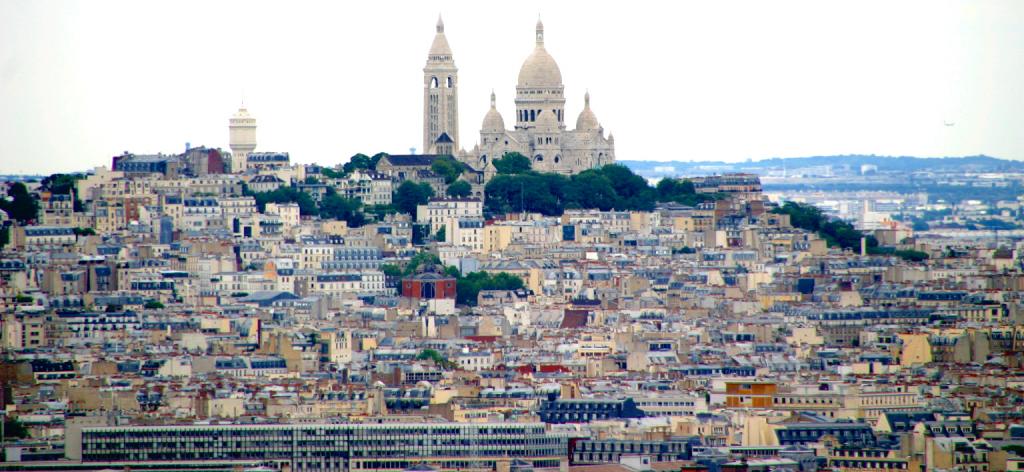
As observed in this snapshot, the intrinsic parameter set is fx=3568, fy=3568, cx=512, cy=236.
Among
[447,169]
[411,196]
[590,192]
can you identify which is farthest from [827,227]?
[411,196]

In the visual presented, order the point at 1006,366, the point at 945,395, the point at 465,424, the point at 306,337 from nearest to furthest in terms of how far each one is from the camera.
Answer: the point at 465,424, the point at 945,395, the point at 1006,366, the point at 306,337

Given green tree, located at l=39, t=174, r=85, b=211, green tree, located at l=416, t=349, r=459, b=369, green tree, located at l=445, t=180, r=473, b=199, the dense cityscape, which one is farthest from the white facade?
green tree, located at l=416, t=349, r=459, b=369

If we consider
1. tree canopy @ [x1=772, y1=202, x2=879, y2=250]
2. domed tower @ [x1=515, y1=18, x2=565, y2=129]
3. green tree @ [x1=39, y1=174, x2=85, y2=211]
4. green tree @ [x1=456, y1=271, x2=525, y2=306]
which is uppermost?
domed tower @ [x1=515, y1=18, x2=565, y2=129]

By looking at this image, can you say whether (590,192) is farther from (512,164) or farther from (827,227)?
(827,227)

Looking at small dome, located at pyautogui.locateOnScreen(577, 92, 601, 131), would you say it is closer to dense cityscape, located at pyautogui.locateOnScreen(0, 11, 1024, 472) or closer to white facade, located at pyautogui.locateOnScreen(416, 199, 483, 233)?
dense cityscape, located at pyautogui.locateOnScreen(0, 11, 1024, 472)

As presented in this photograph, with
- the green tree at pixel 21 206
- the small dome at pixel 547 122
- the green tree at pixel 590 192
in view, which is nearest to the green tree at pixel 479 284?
the green tree at pixel 21 206

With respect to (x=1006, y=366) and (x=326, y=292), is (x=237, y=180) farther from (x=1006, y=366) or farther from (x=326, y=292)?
(x=1006, y=366)

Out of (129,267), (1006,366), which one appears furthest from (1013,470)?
(129,267)
